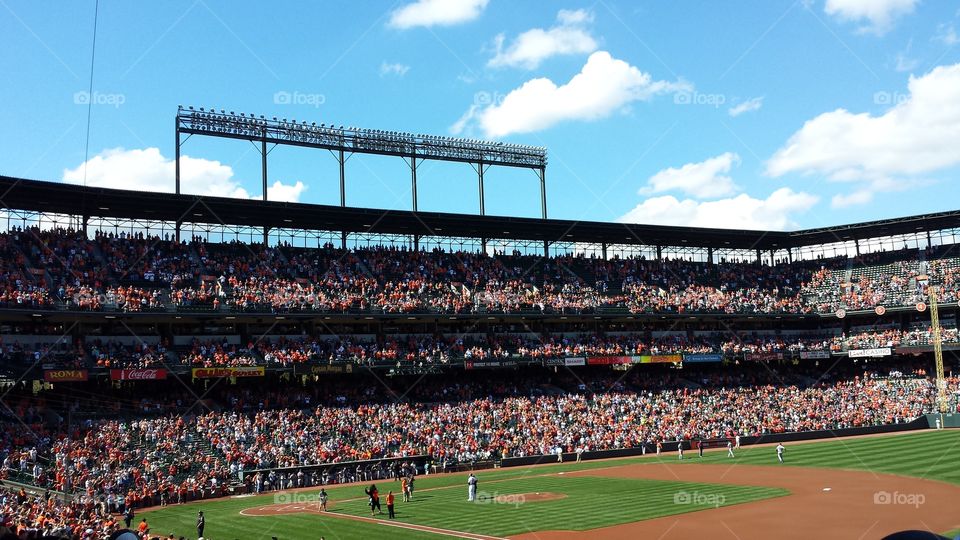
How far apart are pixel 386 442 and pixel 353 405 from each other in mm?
5394

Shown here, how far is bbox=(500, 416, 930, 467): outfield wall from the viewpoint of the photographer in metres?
51.2

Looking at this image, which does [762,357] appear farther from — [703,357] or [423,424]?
[423,424]

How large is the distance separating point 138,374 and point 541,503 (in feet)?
85.0

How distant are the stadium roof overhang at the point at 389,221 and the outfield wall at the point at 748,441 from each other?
71.2 feet

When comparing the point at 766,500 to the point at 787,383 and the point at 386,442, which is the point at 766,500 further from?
the point at 787,383

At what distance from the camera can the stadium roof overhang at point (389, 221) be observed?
51219 mm

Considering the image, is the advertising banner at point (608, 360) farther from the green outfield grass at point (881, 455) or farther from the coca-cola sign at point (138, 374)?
the coca-cola sign at point (138, 374)

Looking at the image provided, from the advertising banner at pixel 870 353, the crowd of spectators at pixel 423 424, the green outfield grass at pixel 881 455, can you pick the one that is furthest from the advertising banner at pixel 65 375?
the advertising banner at pixel 870 353

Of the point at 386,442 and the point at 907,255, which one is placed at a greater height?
the point at 907,255

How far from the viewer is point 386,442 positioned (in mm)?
48406

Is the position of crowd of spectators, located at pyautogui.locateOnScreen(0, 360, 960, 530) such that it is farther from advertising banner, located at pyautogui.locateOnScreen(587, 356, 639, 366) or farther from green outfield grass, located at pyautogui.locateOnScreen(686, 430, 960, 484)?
green outfield grass, located at pyautogui.locateOnScreen(686, 430, 960, 484)

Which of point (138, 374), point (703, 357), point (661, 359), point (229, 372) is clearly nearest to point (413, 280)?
point (229, 372)

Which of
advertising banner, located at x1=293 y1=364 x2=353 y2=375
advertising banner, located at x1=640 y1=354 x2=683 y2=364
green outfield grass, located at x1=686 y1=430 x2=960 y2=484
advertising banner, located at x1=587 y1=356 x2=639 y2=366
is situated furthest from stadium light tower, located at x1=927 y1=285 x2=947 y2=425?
advertising banner, located at x1=293 y1=364 x2=353 y2=375

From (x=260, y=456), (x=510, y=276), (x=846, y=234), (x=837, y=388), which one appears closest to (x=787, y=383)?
(x=837, y=388)
